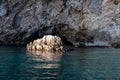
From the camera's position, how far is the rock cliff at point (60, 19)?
7150 centimetres

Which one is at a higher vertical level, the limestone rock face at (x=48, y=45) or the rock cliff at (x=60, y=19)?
the rock cliff at (x=60, y=19)

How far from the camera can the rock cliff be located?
71.5 m

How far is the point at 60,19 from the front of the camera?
7288 centimetres

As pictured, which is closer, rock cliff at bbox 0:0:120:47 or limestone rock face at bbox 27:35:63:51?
limestone rock face at bbox 27:35:63:51

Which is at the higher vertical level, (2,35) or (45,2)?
(45,2)

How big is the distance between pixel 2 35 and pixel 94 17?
735 inches

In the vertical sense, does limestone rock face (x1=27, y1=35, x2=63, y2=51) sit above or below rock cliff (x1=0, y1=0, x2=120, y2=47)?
below

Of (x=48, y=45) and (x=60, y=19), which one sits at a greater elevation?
(x=60, y=19)

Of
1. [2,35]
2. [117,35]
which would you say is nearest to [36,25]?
[2,35]

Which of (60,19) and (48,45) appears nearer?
(48,45)

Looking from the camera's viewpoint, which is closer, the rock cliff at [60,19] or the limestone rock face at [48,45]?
the limestone rock face at [48,45]

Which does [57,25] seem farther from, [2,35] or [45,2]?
[2,35]

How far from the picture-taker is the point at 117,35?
69625mm

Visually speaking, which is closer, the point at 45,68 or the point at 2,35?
the point at 45,68
